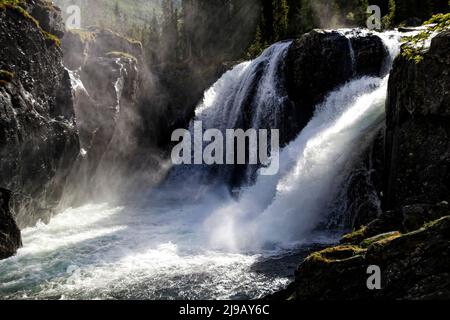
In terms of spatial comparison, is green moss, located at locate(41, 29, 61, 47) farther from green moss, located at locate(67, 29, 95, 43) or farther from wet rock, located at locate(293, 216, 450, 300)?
wet rock, located at locate(293, 216, 450, 300)

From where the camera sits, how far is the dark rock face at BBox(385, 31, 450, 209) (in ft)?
49.5

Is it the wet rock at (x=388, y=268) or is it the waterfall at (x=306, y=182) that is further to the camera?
the waterfall at (x=306, y=182)

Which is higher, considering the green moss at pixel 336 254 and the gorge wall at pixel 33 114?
the gorge wall at pixel 33 114

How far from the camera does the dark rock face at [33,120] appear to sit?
2266 centimetres

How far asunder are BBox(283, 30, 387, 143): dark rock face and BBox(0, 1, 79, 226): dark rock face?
16.3 metres

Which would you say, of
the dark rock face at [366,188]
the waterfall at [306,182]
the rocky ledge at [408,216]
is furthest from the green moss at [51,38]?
the rocky ledge at [408,216]

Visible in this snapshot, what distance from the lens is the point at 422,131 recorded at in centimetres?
1600

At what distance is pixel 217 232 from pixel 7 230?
1066cm

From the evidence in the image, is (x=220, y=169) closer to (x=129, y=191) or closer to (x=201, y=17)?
(x=129, y=191)

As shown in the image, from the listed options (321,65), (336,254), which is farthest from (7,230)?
(321,65)

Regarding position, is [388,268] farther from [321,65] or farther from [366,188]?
[321,65]

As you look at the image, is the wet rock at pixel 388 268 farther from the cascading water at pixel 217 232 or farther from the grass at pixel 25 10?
the grass at pixel 25 10

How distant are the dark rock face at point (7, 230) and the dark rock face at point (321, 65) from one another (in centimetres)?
1972

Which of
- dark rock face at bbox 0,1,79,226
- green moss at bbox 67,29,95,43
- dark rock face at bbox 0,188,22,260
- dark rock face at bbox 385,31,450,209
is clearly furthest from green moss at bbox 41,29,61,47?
dark rock face at bbox 385,31,450,209
